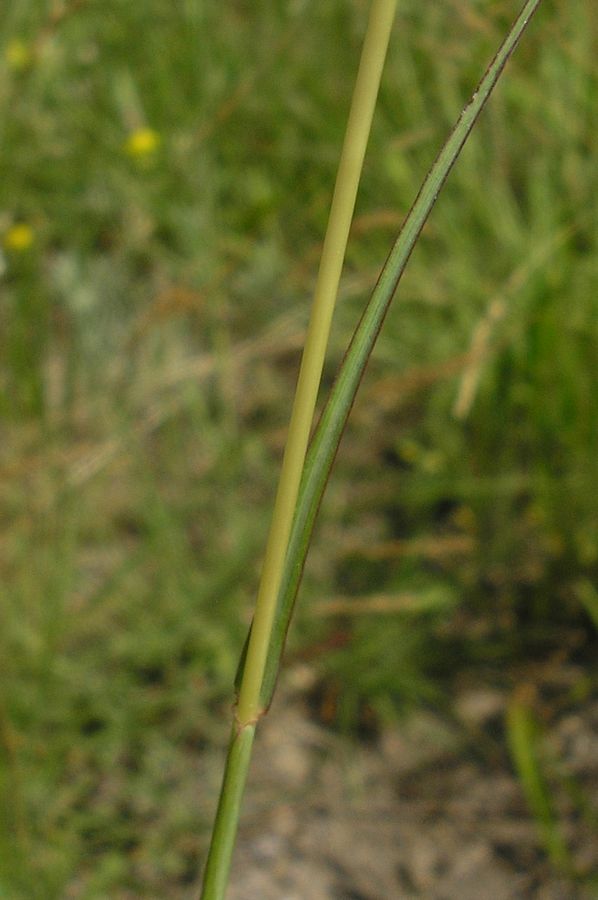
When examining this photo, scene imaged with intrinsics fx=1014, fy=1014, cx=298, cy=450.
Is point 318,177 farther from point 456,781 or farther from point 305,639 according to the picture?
point 456,781

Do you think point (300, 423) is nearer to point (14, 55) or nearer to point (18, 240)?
point (18, 240)

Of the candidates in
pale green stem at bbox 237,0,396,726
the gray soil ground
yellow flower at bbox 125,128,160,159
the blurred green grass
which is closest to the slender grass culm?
pale green stem at bbox 237,0,396,726

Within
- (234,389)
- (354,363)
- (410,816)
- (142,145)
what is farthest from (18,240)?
(354,363)

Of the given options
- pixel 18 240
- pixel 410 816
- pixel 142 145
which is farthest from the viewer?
pixel 142 145

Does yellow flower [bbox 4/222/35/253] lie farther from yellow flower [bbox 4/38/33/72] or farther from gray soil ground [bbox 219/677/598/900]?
gray soil ground [bbox 219/677/598/900]

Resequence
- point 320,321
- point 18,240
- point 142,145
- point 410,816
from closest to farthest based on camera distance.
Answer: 1. point 320,321
2. point 410,816
3. point 18,240
4. point 142,145

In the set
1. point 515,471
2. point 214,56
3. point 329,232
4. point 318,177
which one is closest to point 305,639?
point 515,471
